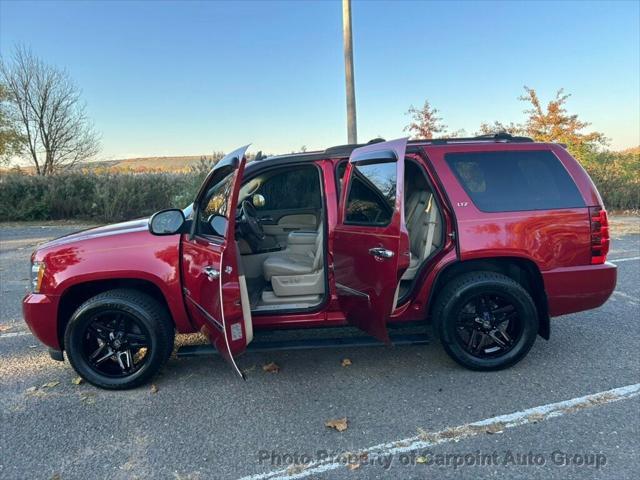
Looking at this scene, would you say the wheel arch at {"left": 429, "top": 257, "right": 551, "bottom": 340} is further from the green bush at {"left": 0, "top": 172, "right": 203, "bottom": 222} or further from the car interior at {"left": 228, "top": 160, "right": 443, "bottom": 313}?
the green bush at {"left": 0, "top": 172, "right": 203, "bottom": 222}

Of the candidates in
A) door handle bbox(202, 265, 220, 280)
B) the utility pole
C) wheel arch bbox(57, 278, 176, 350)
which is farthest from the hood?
the utility pole

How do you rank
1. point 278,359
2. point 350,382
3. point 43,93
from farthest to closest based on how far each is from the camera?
point 43,93 → point 278,359 → point 350,382

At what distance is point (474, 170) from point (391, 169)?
871 mm

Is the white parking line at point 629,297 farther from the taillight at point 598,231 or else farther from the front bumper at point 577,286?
the taillight at point 598,231

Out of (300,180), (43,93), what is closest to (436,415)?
(300,180)

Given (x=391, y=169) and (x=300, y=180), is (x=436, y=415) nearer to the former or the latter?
(x=391, y=169)

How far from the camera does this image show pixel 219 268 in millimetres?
2775

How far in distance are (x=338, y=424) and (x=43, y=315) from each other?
235cm

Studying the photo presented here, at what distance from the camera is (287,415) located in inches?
118

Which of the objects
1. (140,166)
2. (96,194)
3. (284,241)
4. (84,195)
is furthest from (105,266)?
(140,166)

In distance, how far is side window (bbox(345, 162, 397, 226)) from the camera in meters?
3.19

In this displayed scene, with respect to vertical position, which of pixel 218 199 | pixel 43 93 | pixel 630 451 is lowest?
pixel 630 451

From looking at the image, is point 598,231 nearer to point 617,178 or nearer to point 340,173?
point 340,173

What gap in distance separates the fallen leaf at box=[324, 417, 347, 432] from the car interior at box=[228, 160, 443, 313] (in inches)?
37.6
